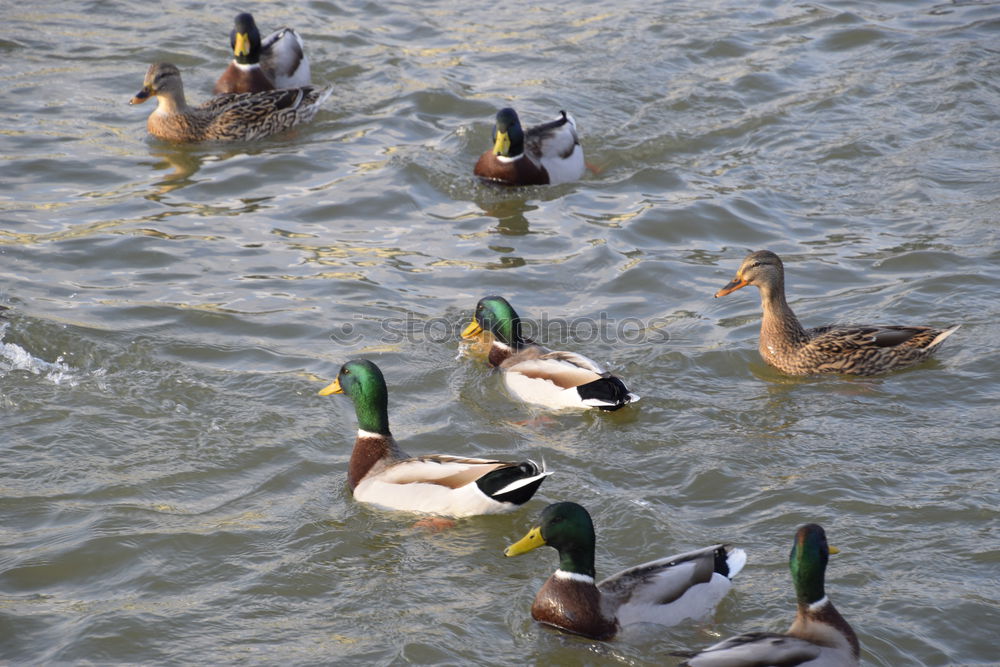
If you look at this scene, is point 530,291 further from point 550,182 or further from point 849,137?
point 849,137

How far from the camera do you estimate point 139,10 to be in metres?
15.7

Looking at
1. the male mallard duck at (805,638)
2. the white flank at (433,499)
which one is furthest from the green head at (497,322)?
the male mallard duck at (805,638)

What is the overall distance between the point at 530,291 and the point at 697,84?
4986 millimetres

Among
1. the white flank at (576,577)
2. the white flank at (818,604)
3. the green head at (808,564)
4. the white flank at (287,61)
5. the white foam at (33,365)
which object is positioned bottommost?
the white foam at (33,365)

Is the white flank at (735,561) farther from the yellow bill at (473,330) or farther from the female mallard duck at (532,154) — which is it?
the female mallard duck at (532,154)

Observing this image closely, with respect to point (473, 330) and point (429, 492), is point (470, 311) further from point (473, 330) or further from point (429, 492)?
point (429, 492)

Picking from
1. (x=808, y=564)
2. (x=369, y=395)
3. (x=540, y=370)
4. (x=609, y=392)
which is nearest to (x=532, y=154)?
(x=540, y=370)

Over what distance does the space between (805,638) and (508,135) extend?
7059mm

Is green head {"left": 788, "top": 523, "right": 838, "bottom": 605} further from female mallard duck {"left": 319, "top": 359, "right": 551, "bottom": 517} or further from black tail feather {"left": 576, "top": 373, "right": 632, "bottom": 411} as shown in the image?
black tail feather {"left": 576, "top": 373, "right": 632, "bottom": 411}

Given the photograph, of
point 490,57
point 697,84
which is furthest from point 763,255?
point 490,57

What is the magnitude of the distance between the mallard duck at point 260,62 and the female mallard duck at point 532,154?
9.31 feet

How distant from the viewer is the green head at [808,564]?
554 cm

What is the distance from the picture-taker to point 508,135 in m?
11.6

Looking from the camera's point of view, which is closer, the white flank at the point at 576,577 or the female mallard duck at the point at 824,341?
the white flank at the point at 576,577
